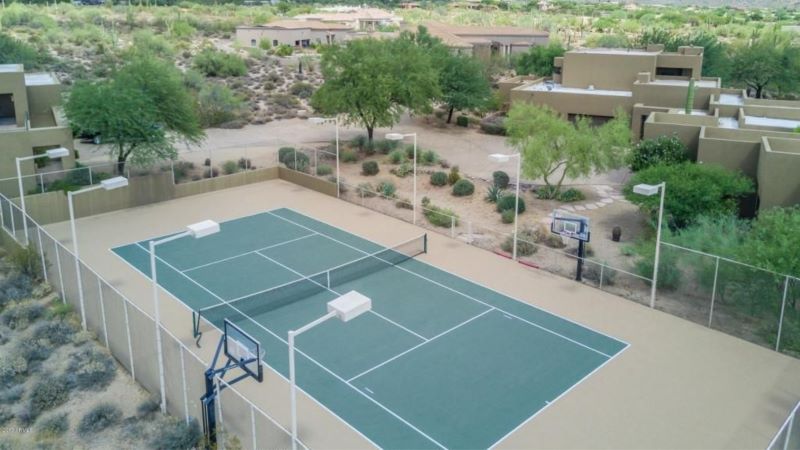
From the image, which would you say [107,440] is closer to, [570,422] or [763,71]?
[570,422]

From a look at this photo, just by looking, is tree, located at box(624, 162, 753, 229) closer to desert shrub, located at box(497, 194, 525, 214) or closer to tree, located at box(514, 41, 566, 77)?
desert shrub, located at box(497, 194, 525, 214)

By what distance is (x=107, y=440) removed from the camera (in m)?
15.0

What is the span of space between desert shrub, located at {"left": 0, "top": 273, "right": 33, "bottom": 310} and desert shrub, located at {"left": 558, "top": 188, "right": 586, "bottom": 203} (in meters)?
22.2

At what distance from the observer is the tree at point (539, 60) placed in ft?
205

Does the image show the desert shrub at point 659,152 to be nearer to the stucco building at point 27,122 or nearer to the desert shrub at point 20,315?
the desert shrub at point 20,315

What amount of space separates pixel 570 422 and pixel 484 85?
39146 mm

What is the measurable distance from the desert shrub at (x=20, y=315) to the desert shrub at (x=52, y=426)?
17.5ft

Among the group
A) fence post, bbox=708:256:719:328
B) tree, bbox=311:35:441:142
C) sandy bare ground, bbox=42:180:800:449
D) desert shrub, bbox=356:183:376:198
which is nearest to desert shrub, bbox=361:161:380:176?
desert shrub, bbox=356:183:376:198

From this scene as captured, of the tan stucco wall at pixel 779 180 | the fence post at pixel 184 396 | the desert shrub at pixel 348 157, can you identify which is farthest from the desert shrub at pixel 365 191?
the fence post at pixel 184 396

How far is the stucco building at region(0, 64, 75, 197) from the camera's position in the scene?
2998 cm

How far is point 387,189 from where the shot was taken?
33781 mm

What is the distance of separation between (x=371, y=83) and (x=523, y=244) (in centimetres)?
1707

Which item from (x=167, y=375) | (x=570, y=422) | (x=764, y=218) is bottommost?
(x=570, y=422)

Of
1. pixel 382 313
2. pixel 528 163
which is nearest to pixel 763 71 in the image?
pixel 528 163
